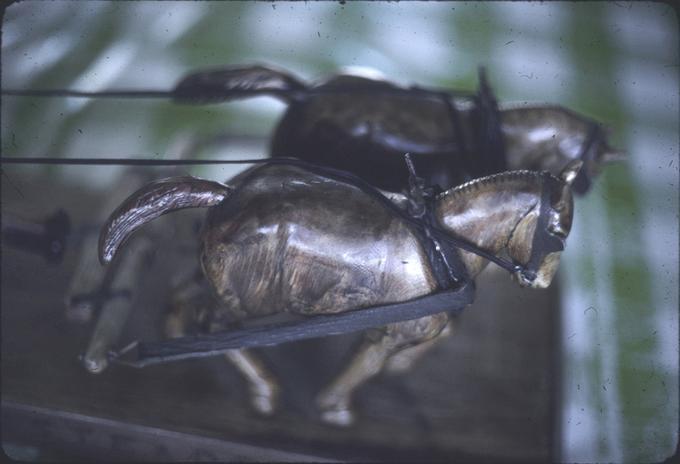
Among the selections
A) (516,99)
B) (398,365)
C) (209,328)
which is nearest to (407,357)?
(398,365)

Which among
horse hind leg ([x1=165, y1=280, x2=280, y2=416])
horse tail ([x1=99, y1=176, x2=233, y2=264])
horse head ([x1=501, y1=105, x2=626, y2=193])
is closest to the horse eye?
horse head ([x1=501, y1=105, x2=626, y2=193])

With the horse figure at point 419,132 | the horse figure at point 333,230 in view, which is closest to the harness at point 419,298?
Answer: the horse figure at point 333,230

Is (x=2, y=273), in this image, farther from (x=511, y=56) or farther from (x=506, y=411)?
(x=511, y=56)

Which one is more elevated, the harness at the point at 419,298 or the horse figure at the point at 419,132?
the horse figure at the point at 419,132

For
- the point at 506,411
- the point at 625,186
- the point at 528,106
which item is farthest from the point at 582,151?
the point at 625,186

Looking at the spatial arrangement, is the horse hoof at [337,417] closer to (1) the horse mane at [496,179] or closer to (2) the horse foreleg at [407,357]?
(2) the horse foreleg at [407,357]

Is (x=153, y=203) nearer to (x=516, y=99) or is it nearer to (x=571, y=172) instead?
(x=571, y=172)

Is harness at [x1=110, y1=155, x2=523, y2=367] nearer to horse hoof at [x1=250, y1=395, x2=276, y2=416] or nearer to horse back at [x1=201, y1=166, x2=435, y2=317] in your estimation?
horse back at [x1=201, y1=166, x2=435, y2=317]
